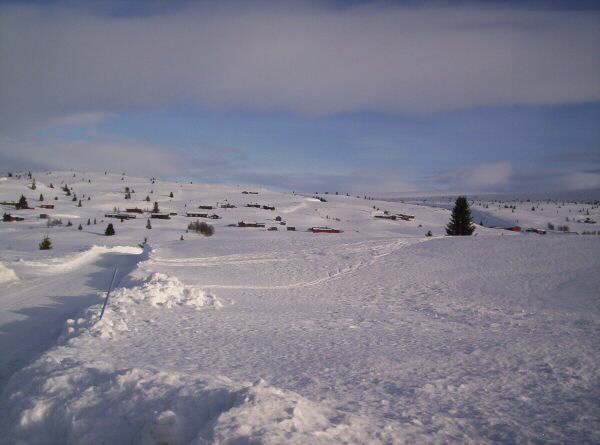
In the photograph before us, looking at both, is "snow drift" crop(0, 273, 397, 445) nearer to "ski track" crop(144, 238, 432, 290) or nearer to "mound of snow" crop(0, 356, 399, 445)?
"mound of snow" crop(0, 356, 399, 445)

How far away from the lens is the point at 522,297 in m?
11.5

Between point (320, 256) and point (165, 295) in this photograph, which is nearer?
point (165, 295)

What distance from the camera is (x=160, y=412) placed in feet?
16.0

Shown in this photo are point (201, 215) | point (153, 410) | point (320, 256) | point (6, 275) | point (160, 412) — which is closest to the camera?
point (160, 412)

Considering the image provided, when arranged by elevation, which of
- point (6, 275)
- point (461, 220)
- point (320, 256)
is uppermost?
point (461, 220)

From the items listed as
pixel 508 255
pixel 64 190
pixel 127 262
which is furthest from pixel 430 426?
pixel 64 190

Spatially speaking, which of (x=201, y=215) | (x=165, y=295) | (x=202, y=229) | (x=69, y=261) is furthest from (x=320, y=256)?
(x=201, y=215)

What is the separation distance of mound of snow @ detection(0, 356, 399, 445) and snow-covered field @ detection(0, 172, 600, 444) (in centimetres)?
2

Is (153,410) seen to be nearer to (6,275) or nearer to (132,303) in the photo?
(132,303)

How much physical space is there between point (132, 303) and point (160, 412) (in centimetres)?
583

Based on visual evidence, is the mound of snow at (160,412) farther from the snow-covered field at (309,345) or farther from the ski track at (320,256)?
the ski track at (320,256)

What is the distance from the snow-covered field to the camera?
15.5 ft

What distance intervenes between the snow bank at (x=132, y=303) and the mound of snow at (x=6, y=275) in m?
4.04

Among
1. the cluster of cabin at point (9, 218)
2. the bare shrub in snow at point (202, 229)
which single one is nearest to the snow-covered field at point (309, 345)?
the bare shrub in snow at point (202, 229)
